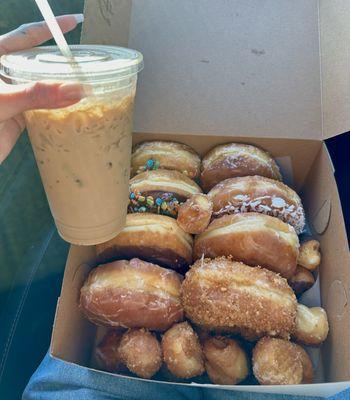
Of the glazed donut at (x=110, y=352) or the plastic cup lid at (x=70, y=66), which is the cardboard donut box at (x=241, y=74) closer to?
the glazed donut at (x=110, y=352)

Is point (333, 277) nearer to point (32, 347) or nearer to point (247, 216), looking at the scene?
point (247, 216)

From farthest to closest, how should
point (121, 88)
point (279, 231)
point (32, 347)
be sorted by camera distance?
A: point (32, 347) → point (279, 231) → point (121, 88)

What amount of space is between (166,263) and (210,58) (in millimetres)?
702

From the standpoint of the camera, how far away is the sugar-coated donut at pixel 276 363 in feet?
3.46

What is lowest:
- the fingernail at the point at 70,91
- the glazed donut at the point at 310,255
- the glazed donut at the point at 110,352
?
the glazed donut at the point at 110,352

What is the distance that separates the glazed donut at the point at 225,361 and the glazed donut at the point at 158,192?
39 cm

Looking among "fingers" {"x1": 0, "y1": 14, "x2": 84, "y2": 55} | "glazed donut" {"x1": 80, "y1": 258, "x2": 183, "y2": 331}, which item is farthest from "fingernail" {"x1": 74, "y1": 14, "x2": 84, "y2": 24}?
"glazed donut" {"x1": 80, "y1": 258, "x2": 183, "y2": 331}

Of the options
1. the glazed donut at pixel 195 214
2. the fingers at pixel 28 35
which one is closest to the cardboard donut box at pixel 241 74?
the fingers at pixel 28 35

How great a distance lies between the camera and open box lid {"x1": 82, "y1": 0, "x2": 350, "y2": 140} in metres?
1.44

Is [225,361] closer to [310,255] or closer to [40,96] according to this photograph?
[310,255]

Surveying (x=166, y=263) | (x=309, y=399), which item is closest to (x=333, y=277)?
(x=309, y=399)

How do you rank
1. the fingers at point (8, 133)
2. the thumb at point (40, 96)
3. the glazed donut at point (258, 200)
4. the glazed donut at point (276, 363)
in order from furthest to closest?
the glazed donut at point (258, 200) → the fingers at point (8, 133) → the glazed donut at point (276, 363) → the thumb at point (40, 96)

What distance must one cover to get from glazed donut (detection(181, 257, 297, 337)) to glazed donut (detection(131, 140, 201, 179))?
0.42 meters

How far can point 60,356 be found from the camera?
110cm
